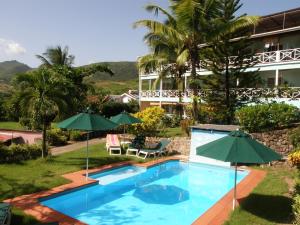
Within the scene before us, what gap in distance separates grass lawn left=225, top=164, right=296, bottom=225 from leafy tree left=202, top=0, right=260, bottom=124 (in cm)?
1158

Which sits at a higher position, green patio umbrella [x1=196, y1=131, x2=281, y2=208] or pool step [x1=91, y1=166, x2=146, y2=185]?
green patio umbrella [x1=196, y1=131, x2=281, y2=208]

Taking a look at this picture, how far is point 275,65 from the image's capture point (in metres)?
22.3

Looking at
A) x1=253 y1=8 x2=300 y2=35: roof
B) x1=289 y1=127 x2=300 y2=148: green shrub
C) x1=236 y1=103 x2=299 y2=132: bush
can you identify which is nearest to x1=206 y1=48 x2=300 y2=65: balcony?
x1=253 y1=8 x2=300 y2=35: roof

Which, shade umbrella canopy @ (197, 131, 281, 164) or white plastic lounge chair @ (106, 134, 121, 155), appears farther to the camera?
white plastic lounge chair @ (106, 134, 121, 155)

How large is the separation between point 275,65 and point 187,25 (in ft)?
26.0

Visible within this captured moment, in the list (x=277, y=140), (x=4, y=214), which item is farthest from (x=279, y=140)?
(x=4, y=214)

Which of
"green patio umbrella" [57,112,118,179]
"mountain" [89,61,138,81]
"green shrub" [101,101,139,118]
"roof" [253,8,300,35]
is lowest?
"green patio umbrella" [57,112,118,179]

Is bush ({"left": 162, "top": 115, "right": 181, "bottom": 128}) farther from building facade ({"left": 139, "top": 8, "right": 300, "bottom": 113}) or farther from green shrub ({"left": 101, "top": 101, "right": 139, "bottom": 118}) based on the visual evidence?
green shrub ({"left": 101, "top": 101, "right": 139, "bottom": 118})

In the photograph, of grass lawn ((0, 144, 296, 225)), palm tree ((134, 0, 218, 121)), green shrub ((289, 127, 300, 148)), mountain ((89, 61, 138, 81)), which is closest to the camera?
grass lawn ((0, 144, 296, 225))

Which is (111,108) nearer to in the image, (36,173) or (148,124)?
(148,124)

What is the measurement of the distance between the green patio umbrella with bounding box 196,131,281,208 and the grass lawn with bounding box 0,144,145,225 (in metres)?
4.86

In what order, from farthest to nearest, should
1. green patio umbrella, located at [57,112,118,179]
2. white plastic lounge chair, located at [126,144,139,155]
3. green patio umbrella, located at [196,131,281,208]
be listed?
white plastic lounge chair, located at [126,144,139,155] < green patio umbrella, located at [57,112,118,179] < green patio umbrella, located at [196,131,281,208]

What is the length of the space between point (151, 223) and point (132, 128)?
40.4ft

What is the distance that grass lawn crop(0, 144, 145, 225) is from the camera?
923 cm
